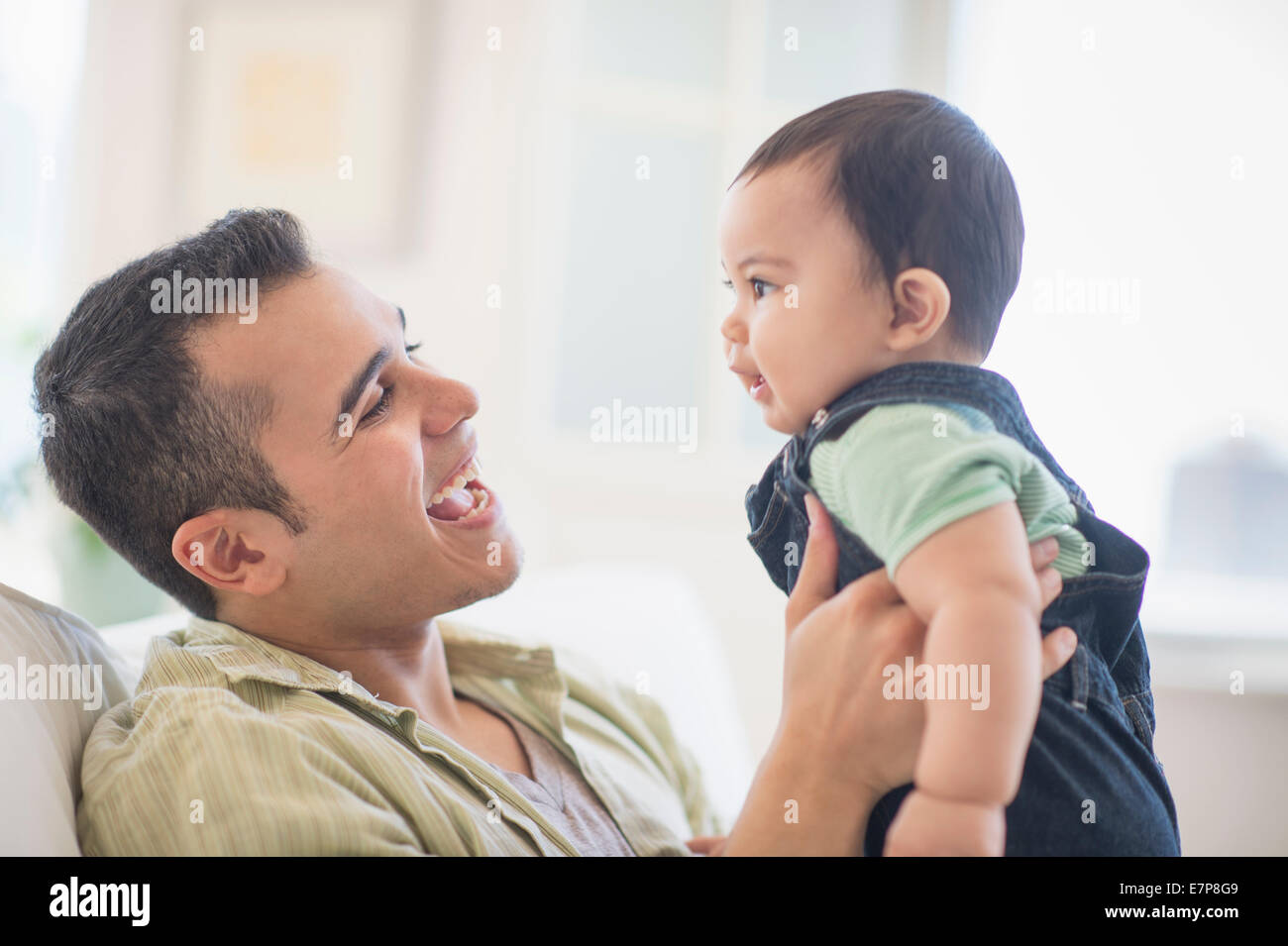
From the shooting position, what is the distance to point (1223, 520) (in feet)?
4.44

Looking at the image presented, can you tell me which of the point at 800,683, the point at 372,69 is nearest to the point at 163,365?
the point at 800,683

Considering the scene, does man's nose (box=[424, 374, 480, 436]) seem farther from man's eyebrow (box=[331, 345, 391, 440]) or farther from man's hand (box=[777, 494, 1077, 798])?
man's hand (box=[777, 494, 1077, 798])

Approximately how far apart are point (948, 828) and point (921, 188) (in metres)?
0.46

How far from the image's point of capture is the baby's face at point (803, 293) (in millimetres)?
728

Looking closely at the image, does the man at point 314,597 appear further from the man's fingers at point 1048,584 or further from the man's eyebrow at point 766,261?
the man's eyebrow at point 766,261

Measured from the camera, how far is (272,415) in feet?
3.06

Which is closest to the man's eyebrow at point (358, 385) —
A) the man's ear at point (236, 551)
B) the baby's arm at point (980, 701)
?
the man's ear at point (236, 551)

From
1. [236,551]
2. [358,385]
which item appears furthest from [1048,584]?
[236,551]

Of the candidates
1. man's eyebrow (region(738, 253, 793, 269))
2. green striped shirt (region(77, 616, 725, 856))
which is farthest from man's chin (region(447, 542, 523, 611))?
man's eyebrow (region(738, 253, 793, 269))

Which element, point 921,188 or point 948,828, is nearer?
point 948,828

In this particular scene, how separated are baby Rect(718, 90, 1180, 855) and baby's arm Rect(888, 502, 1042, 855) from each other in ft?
0.06

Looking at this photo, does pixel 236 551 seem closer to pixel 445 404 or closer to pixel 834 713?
pixel 445 404

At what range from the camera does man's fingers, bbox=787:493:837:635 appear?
77 centimetres
